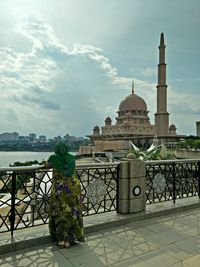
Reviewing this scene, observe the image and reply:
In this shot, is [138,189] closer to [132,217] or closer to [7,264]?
[132,217]

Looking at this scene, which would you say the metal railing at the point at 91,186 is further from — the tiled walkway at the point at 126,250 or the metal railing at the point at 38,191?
the tiled walkway at the point at 126,250

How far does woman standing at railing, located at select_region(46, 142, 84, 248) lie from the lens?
2824 millimetres

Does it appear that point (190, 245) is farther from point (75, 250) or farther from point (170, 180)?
point (170, 180)

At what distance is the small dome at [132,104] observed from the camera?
196 feet

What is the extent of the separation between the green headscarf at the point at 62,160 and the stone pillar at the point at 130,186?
1167 mm

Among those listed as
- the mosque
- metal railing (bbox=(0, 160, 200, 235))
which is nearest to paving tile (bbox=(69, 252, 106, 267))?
metal railing (bbox=(0, 160, 200, 235))

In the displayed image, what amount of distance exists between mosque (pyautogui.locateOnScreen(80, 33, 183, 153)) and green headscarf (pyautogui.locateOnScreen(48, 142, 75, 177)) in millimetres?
39594

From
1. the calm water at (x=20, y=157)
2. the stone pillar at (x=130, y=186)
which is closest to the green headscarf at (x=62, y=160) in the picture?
the stone pillar at (x=130, y=186)

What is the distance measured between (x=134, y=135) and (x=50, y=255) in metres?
52.6

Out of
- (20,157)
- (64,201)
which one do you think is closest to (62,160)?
(64,201)

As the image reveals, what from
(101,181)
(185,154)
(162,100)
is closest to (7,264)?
(101,181)

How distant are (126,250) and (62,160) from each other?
131 centimetres

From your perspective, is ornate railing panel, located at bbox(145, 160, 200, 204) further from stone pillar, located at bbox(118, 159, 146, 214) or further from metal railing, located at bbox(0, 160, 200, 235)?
stone pillar, located at bbox(118, 159, 146, 214)

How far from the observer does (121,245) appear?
2.88 m
